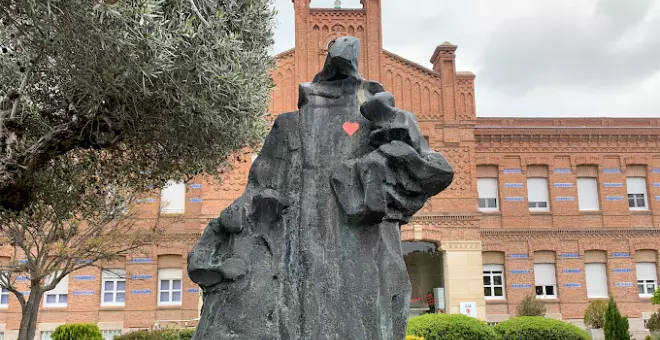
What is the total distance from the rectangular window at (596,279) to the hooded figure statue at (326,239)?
26.9 metres

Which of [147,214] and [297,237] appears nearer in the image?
[297,237]

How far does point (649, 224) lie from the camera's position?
2831 cm

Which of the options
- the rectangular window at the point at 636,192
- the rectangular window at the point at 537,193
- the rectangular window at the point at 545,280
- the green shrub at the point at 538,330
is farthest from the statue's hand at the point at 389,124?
the rectangular window at the point at 636,192

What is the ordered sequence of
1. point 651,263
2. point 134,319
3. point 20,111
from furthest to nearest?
point 651,263 < point 134,319 < point 20,111

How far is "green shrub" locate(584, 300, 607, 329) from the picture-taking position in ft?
77.0

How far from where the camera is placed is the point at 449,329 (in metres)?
14.5

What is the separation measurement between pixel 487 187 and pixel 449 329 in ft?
48.8

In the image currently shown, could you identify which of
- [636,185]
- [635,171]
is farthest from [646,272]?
[635,171]

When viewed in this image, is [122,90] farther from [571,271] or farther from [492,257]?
[571,271]

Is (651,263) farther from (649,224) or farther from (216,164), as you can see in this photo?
(216,164)

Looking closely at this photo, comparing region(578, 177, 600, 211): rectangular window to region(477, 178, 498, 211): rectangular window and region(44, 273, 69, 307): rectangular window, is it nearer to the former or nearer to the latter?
region(477, 178, 498, 211): rectangular window

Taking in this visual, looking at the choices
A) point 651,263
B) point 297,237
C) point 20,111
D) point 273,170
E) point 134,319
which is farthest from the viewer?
point 651,263

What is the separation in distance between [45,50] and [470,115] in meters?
21.7

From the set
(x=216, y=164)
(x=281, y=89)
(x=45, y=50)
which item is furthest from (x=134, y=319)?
(x=45, y=50)
